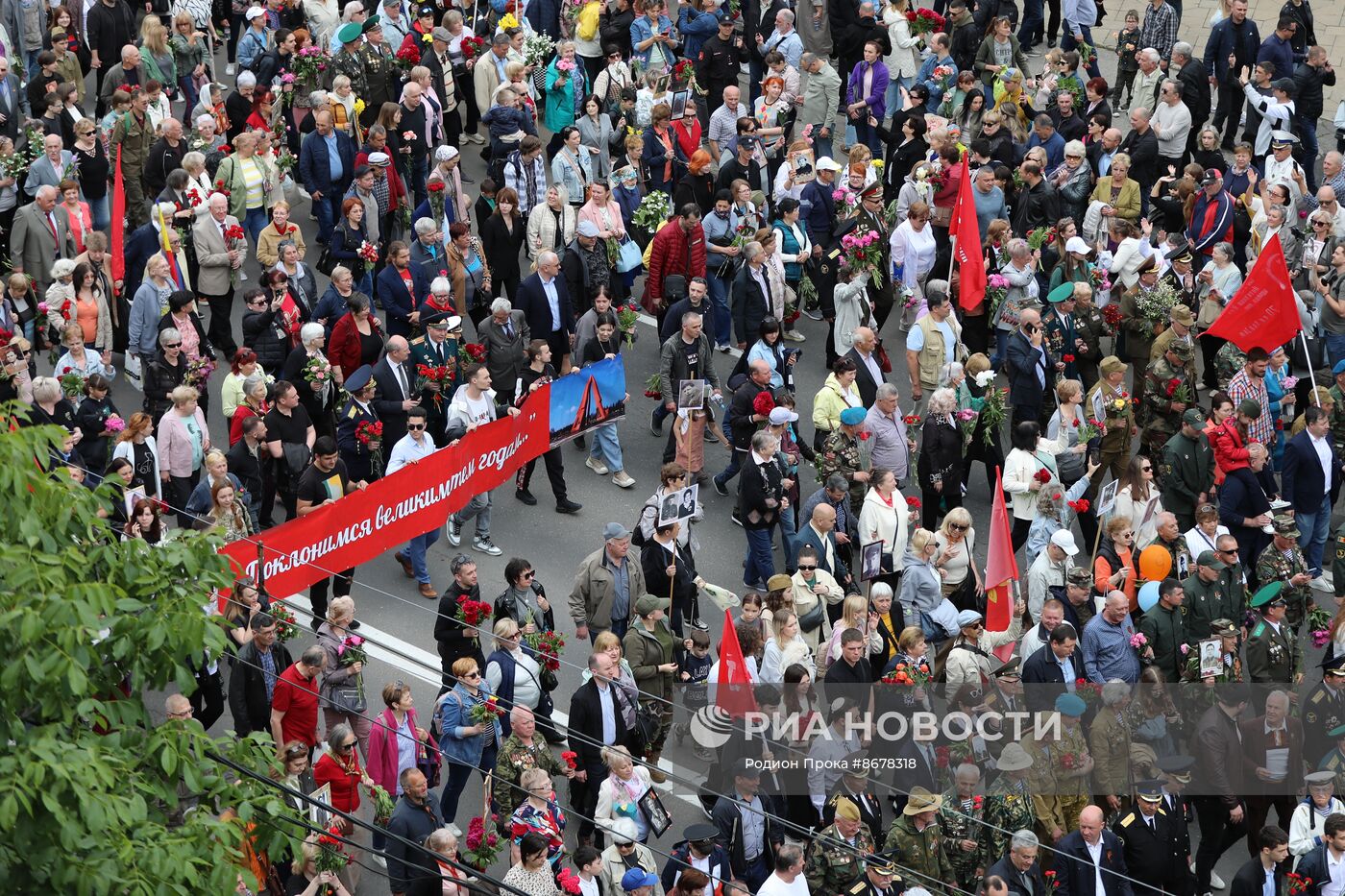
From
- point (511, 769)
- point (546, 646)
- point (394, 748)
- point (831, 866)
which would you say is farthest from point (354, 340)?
point (831, 866)

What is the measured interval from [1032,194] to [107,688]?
13689 mm

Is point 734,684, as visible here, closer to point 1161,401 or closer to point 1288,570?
point 1288,570

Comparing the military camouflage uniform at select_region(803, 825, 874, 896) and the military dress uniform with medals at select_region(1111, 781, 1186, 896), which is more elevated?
the military camouflage uniform at select_region(803, 825, 874, 896)

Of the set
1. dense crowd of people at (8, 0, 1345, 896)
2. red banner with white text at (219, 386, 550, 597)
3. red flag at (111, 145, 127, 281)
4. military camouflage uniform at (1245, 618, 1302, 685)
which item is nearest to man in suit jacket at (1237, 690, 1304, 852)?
dense crowd of people at (8, 0, 1345, 896)

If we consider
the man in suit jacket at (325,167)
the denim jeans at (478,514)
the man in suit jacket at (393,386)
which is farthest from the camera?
the man in suit jacket at (325,167)

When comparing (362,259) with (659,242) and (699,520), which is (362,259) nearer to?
(659,242)

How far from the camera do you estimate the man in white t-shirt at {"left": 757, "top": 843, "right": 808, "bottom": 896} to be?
1473 cm

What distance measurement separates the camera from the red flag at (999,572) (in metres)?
17.5

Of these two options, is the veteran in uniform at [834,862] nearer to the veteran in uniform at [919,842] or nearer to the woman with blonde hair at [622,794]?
the veteran in uniform at [919,842]

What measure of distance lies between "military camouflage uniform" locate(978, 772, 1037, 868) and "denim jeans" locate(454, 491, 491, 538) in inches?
209

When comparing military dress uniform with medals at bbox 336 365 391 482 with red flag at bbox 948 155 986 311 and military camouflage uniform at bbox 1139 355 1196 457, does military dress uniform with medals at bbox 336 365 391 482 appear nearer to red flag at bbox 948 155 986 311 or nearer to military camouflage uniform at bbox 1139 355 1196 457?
red flag at bbox 948 155 986 311

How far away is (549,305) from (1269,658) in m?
7.16

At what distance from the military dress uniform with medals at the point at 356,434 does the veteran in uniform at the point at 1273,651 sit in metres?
7.20

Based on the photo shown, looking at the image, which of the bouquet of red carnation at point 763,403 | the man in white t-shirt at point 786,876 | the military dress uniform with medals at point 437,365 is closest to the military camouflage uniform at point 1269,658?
the bouquet of red carnation at point 763,403
